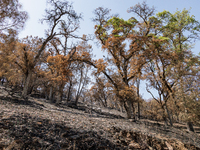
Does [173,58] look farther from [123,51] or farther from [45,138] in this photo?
[45,138]

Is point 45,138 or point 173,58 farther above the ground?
point 173,58

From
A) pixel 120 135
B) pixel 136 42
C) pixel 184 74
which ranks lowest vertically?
pixel 120 135

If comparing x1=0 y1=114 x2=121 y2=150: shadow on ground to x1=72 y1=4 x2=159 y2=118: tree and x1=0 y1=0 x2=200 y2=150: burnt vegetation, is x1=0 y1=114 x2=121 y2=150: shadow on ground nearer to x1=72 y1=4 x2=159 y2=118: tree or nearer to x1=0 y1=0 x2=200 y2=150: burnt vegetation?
x1=0 y1=0 x2=200 y2=150: burnt vegetation

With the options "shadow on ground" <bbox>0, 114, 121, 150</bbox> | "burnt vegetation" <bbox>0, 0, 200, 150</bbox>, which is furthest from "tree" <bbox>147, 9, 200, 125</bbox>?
"shadow on ground" <bbox>0, 114, 121, 150</bbox>

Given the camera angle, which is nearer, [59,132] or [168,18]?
[59,132]

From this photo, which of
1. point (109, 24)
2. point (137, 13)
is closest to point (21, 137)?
point (109, 24)

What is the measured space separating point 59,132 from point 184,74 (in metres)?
15.3

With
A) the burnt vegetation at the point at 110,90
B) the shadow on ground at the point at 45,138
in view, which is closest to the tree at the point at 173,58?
the burnt vegetation at the point at 110,90

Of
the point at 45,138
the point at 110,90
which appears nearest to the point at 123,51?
the point at 110,90

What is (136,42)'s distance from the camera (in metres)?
11.6

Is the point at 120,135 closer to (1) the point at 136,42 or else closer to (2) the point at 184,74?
(1) the point at 136,42

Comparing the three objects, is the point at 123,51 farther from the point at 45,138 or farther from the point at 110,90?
the point at 45,138

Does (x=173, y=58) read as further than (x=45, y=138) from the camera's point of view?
Yes

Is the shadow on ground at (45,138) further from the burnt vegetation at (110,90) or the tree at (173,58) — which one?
the tree at (173,58)
